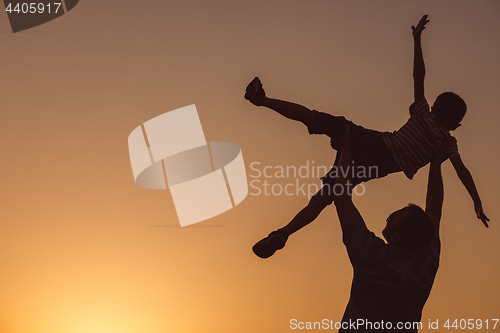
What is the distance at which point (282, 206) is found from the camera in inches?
121

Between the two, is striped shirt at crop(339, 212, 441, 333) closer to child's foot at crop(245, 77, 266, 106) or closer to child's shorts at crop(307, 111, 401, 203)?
child's shorts at crop(307, 111, 401, 203)

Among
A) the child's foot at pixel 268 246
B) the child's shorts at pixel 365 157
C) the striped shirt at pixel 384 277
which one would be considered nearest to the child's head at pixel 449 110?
the child's shorts at pixel 365 157

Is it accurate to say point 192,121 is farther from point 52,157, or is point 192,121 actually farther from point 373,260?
point 373,260

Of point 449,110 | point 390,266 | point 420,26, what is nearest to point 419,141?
point 449,110

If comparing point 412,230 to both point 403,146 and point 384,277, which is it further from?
point 403,146

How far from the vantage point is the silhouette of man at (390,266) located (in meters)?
1.08

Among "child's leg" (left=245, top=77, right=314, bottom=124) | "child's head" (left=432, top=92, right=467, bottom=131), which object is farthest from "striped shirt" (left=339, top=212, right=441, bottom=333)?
"child's head" (left=432, top=92, right=467, bottom=131)

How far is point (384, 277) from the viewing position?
3.54 ft

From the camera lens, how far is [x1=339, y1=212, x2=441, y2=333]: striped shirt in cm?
108

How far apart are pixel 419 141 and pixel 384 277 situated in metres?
0.64

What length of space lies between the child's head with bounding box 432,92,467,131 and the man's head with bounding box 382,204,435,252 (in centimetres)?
57

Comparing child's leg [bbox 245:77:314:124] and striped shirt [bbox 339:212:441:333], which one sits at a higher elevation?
child's leg [bbox 245:77:314:124]

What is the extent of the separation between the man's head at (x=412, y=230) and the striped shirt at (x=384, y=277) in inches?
0.9

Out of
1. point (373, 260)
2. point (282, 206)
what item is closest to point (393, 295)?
point (373, 260)
